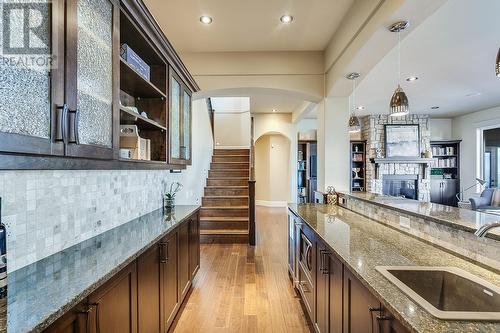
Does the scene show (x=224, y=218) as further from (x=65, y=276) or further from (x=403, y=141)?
(x=403, y=141)

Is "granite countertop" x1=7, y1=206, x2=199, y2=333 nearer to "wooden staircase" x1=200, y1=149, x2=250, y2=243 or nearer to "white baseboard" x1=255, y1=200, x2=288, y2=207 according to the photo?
"wooden staircase" x1=200, y1=149, x2=250, y2=243

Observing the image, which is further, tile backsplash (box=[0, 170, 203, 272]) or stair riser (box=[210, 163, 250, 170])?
stair riser (box=[210, 163, 250, 170])

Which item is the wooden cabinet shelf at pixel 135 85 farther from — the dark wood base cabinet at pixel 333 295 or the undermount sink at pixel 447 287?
the undermount sink at pixel 447 287

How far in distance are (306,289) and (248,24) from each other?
2.94m

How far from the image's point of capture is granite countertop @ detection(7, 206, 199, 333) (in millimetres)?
938

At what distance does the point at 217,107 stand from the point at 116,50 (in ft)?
25.0

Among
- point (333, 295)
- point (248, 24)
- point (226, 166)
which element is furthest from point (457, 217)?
point (226, 166)

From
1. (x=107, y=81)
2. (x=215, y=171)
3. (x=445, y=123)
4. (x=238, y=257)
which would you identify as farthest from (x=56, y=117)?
(x=445, y=123)

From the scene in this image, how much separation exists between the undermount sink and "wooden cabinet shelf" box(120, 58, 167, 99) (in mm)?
2071

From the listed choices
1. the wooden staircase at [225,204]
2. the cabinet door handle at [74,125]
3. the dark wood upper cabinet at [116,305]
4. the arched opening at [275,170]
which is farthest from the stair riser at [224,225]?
the arched opening at [275,170]

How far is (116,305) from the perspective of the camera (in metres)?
1.36

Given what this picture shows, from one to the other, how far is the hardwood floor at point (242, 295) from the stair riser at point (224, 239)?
18 cm

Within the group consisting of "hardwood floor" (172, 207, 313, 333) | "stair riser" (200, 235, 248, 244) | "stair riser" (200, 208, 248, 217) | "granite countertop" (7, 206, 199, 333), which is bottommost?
"hardwood floor" (172, 207, 313, 333)

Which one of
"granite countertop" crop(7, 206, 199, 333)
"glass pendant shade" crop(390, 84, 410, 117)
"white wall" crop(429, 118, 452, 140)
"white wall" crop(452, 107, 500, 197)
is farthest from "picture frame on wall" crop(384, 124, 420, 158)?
"granite countertop" crop(7, 206, 199, 333)
